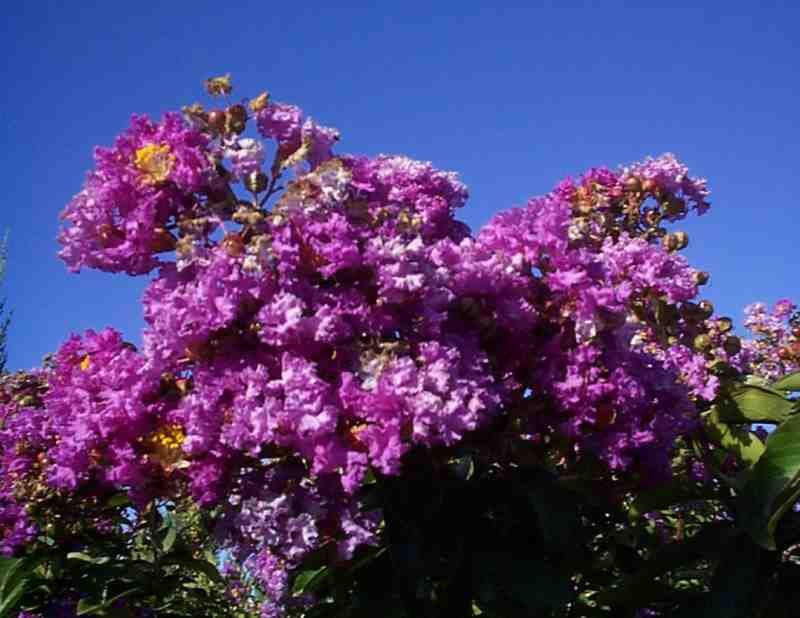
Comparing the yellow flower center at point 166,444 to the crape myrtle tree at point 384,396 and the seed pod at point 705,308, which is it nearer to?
the crape myrtle tree at point 384,396

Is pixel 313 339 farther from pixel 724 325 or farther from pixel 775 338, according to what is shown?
pixel 775 338

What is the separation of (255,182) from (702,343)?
1.19m

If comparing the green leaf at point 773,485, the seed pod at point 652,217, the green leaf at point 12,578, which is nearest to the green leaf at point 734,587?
the green leaf at point 773,485

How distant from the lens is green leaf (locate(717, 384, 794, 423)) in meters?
1.90

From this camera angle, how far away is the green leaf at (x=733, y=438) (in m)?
1.98

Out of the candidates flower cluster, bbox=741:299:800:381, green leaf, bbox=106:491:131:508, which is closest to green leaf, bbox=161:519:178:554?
green leaf, bbox=106:491:131:508

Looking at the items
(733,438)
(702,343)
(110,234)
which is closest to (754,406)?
(733,438)

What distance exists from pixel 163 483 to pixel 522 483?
0.67 m

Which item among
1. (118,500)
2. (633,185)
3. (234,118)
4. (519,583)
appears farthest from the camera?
(633,185)

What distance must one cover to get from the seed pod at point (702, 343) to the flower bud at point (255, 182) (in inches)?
45.6

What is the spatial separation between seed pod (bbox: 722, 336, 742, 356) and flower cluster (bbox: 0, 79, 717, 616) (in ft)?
1.84

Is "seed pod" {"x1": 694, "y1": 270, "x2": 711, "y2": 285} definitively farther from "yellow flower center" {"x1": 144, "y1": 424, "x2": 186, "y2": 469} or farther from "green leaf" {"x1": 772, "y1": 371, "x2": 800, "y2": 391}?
"yellow flower center" {"x1": 144, "y1": 424, "x2": 186, "y2": 469}

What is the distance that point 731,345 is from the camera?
2.33m

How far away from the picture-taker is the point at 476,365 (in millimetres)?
1522
